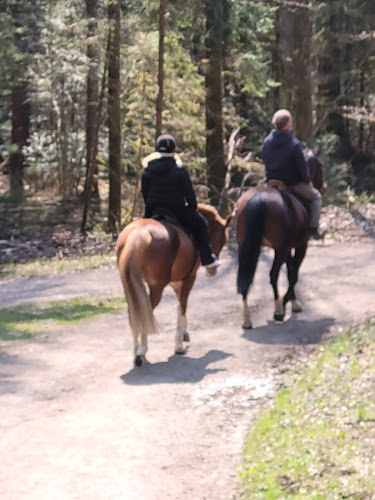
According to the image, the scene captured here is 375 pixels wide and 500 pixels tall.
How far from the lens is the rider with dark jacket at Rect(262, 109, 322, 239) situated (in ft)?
38.0

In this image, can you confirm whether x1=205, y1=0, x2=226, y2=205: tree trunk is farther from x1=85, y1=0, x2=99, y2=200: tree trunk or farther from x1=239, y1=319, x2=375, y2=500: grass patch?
x1=239, y1=319, x2=375, y2=500: grass patch

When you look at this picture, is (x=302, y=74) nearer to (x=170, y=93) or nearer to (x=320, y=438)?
(x=170, y=93)

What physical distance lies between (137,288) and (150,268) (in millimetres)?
377

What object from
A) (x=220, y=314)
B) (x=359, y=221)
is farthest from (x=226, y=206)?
(x=220, y=314)

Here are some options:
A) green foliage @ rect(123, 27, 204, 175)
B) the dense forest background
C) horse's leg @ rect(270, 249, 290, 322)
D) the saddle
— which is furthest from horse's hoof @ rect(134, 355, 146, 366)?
green foliage @ rect(123, 27, 204, 175)

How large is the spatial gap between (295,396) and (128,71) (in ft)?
68.8

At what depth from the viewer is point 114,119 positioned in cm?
2594

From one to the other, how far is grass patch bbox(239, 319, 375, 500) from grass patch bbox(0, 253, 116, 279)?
10.0 metres

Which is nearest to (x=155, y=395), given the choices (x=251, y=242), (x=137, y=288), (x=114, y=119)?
(x=137, y=288)

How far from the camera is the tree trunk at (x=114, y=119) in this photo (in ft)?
82.3

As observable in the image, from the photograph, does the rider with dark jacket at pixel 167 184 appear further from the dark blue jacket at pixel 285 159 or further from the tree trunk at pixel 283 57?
the tree trunk at pixel 283 57

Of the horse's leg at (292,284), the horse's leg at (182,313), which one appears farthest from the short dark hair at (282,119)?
the horse's leg at (182,313)

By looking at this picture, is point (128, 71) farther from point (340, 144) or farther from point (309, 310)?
point (309, 310)

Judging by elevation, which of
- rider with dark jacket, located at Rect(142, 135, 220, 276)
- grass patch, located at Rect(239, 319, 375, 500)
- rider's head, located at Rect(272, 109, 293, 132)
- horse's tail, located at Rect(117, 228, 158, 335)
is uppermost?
rider's head, located at Rect(272, 109, 293, 132)
